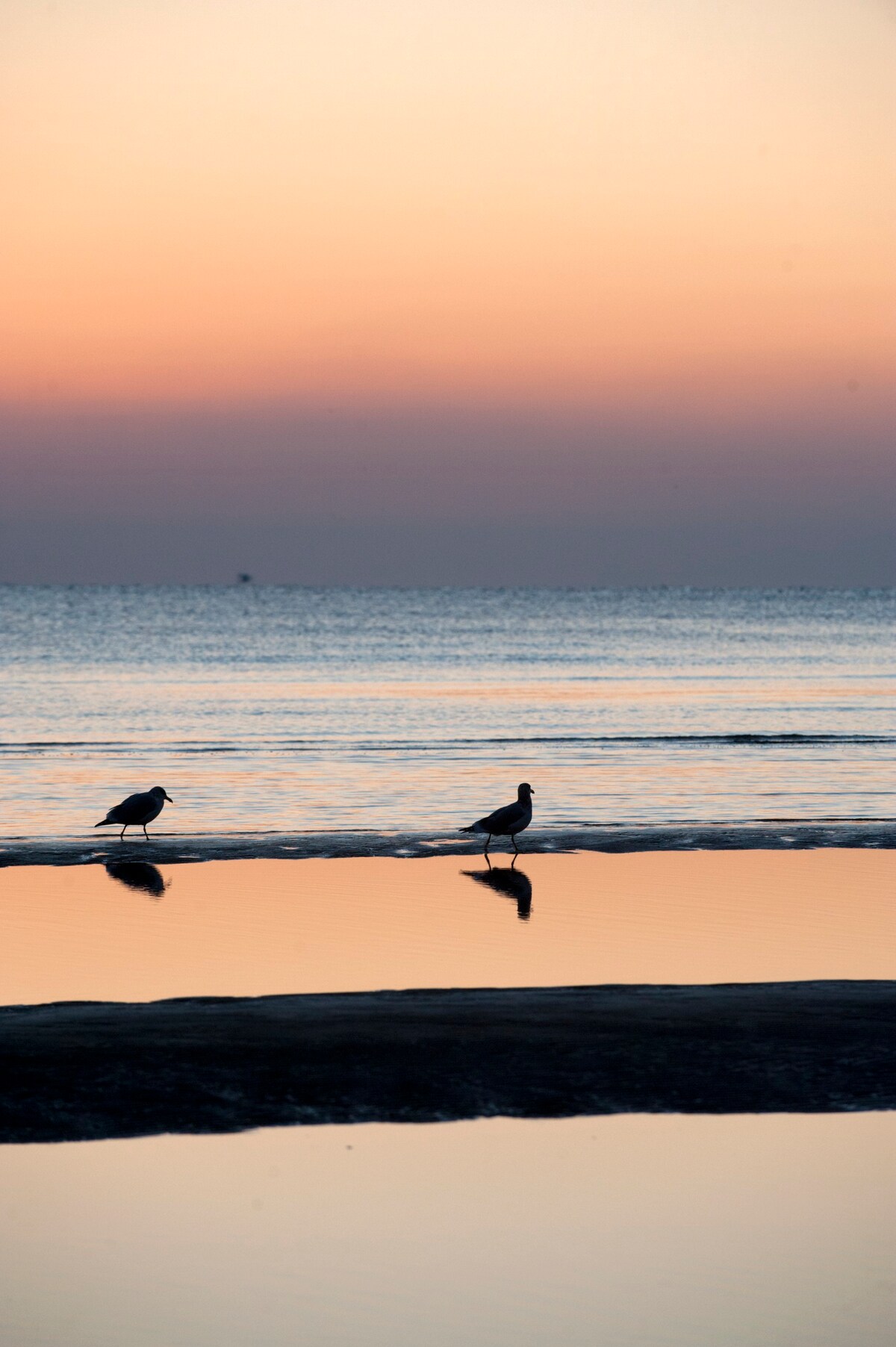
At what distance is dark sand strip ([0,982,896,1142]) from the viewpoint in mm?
8773

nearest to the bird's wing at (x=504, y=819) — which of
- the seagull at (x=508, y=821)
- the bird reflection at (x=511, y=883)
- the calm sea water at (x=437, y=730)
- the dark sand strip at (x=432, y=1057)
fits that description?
the seagull at (x=508, y=821)

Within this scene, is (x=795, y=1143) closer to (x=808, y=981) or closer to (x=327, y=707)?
(x=808, y=981)

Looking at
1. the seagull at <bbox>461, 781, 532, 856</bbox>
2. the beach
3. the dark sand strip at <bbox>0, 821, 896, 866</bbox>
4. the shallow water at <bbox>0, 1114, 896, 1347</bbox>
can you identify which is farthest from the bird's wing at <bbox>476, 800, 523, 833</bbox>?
the shallow water at <bbox>0, 1114, 896, 1347</bbox>

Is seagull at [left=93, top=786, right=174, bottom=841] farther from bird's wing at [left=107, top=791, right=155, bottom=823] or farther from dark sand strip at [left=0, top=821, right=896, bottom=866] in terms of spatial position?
dark sand strip at [left=0, top=821, right=896, bottom=866]

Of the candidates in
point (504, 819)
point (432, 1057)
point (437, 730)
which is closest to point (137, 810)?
point (504, 819)

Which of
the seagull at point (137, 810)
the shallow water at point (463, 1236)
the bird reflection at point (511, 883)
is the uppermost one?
the seagull at point (137, 810)


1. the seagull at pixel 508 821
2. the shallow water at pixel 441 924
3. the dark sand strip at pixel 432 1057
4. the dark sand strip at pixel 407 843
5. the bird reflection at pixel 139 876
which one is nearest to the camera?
the dark sand strip at pixel 432 1057

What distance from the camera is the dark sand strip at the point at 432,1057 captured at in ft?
28.8

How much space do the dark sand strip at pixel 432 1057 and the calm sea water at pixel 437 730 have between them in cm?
1108

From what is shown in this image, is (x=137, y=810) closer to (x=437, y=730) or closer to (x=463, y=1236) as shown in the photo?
(x=463, y=1236)

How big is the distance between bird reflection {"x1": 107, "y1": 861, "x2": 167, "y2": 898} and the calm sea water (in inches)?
139

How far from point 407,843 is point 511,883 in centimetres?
333

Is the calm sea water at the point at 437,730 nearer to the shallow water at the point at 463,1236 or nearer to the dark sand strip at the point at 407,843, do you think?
the dark sand strip at the point at 407,843

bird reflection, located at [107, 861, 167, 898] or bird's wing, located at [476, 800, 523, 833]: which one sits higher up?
bird's wing, located at [476, 800, 523, 833]
